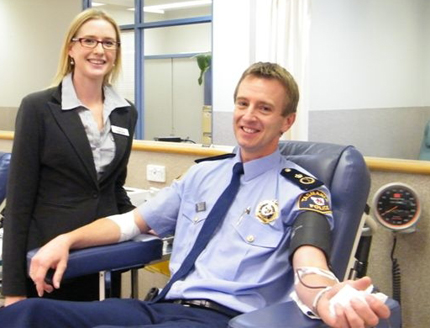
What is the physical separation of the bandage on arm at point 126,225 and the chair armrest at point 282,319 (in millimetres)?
656

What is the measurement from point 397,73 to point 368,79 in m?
0.49

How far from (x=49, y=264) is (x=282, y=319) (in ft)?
2.34

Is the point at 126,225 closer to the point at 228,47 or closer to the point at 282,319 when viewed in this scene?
the point at 282,319

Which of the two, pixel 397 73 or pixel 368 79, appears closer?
pixel 368 79

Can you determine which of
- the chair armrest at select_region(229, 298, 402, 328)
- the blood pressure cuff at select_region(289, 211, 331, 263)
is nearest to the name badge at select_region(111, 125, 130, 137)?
the blood pressure cuff at select_region(289, 211, 331, 263)

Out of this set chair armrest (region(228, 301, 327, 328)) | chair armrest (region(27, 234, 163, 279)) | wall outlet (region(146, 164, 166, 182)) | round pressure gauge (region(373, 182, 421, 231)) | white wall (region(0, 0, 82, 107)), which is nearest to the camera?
chair armrest (region(228, 301, 327, 328))

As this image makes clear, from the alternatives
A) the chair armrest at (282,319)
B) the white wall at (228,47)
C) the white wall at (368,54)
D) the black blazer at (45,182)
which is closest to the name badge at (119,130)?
the black blazer at (45,182)

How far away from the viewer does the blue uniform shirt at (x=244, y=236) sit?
159 centimetres

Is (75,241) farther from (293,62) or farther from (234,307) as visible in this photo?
(293,62)

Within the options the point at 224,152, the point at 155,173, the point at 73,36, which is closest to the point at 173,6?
the point at 155,173

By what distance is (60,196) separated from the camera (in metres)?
1.82

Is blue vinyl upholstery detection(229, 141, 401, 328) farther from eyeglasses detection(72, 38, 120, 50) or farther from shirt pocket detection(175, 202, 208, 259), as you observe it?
eyeglasses detection(72, 38, 120, 50)

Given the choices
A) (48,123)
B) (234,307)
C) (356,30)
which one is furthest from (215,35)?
(234,307)

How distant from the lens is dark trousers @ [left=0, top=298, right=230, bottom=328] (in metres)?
1.42
